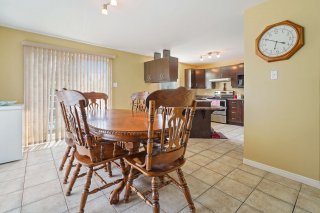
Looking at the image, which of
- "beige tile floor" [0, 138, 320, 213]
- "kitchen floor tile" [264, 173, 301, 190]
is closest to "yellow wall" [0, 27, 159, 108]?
"beige tile floor" [0, 138, 320, 213]

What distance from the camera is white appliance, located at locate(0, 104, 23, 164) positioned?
2234 mm

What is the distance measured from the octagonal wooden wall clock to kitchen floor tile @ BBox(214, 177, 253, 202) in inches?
61.9

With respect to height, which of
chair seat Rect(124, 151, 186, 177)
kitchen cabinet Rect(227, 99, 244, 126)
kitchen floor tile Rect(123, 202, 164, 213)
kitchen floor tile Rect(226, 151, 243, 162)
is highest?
kitchen cabinet Rect(227, 99, 244, 126)

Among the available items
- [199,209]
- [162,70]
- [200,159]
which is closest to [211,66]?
[162,70]

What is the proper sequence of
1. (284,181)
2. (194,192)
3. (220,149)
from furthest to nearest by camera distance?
1. (220,149)
2. (284,181)
3. (194,192)

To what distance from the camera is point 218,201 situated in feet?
4.84

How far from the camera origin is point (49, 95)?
10.5 feet

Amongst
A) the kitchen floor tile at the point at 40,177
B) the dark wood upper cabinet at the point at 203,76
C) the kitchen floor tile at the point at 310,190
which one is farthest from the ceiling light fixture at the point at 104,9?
the dark wood upper cabinet at the point at 203,76

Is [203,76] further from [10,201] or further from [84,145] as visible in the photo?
[10,201]

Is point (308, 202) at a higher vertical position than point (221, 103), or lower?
lower

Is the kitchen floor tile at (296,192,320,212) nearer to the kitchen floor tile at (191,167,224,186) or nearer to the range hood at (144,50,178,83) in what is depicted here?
the kitchen floor tile at (191,167,224,186)

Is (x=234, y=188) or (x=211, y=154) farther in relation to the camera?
(x=211, y=154)

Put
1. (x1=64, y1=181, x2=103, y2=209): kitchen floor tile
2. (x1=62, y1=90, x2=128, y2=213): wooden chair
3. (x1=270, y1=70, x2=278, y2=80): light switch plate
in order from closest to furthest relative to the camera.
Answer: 1. (x1=62, y1=90, x2=128, y2=213): wooden chair
2. (x1=64, y1=181, x2=103, y2=209): kitchen floor tile
3. (x1=270, y1=70, x2=278, y2=80): light switch plate

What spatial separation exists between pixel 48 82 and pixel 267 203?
3931mm
